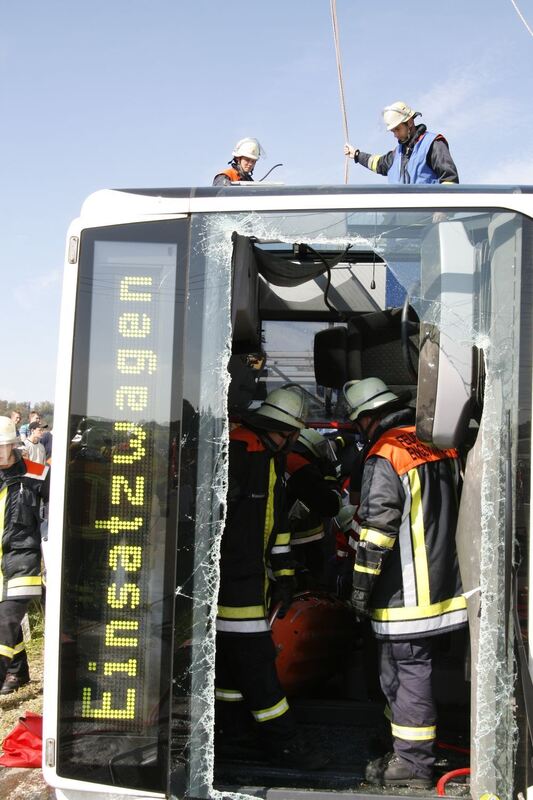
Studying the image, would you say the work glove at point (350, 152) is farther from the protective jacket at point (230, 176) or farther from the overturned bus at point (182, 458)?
the overturned bus at point (182, 458)

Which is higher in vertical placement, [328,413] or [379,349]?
[379,349]

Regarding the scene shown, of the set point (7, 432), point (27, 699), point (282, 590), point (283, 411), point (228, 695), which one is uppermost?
point (283, 411)

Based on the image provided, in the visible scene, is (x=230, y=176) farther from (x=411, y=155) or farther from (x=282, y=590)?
(x=282, y=590)

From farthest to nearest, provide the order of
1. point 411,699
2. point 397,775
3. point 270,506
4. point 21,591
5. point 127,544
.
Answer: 1. point 21,591
2. point 270,506
3. point 411,699
4. point 397,775
5. point 127,544

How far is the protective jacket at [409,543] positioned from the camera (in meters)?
3.18

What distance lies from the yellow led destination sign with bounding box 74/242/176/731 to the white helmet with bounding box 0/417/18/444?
2.94 metres

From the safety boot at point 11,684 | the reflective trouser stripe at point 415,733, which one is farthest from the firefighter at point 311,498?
the safety boot at point 11,684

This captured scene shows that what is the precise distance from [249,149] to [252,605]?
3216mm

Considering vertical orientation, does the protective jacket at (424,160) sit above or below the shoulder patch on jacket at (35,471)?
Result: above

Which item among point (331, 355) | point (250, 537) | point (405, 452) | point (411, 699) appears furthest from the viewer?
point (331, 355)

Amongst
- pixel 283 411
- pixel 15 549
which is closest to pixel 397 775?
pixel 283 411

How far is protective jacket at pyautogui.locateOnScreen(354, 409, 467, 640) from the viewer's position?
318 centimetres

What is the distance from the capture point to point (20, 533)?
5.27 metres

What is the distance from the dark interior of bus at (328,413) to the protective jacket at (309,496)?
1.28ft
